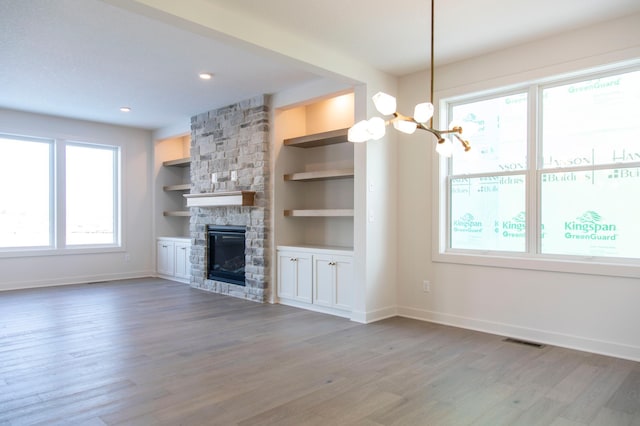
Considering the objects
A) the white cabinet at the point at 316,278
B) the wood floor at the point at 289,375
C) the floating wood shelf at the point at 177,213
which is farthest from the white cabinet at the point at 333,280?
the floating wood shelf at the point at 177,213

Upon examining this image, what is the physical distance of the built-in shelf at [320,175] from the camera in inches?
203

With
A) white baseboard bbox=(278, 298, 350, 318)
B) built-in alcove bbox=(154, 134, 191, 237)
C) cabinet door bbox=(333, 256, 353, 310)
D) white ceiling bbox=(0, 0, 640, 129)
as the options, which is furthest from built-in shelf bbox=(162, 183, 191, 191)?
cabinet door bbox=(333, 256, 353, 310)

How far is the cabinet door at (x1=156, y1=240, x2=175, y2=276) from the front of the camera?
25.6 feet

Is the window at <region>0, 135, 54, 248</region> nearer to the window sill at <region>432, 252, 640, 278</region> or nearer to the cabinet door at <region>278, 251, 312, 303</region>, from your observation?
the cabinet door at <region>278, 251, 312, 303</region>

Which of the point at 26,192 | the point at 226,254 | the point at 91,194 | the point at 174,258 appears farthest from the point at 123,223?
the point at 226,254

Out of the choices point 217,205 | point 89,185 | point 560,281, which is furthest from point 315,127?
point 89,185

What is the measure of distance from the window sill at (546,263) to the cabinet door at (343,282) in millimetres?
965

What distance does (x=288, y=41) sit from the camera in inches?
150

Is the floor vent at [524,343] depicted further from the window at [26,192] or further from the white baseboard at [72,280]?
the window at [26,192]

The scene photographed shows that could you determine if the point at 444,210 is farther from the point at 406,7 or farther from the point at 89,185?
the point at 89,185

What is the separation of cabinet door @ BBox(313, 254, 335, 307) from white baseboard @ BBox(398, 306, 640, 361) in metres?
0.87

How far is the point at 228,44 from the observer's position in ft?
11.9

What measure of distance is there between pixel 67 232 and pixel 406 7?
6.70 metres

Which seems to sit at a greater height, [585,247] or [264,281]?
[585,247]
